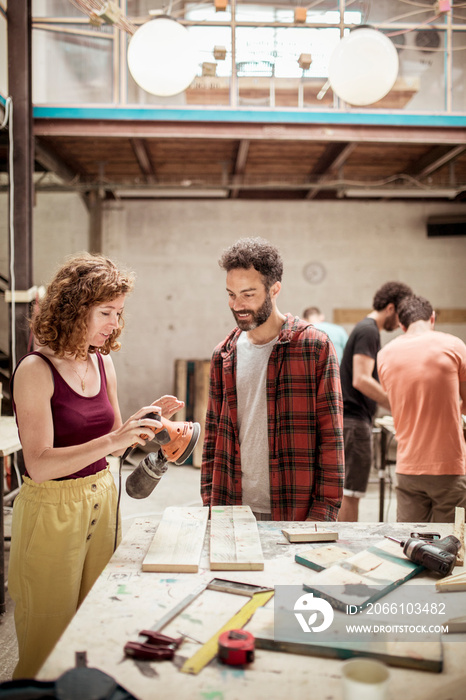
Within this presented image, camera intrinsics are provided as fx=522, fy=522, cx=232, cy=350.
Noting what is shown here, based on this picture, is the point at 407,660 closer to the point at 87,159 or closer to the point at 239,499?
the point at 239,499

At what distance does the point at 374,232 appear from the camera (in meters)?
8.18

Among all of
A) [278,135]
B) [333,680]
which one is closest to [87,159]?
[278,135]

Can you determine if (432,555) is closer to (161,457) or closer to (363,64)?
(161,457)

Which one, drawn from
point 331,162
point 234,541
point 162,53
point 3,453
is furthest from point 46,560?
point 331,162

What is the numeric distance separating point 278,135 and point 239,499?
450 centimetres

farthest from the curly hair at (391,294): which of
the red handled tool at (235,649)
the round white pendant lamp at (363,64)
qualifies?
the red handled tool at (235,649)

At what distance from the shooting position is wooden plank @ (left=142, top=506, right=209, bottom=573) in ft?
4.71

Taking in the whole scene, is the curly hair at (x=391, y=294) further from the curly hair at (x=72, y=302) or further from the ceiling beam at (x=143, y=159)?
the ceiling beam at (x=143, y=159)

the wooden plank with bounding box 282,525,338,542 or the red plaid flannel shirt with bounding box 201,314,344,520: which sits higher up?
the red plaid flannel shirt with bounding box 201,314,344,520

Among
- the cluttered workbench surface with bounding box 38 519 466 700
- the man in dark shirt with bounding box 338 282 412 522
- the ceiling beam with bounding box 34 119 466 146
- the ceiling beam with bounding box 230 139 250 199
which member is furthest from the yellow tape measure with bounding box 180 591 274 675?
the ceiling beam with bounding box 230 139 250 199

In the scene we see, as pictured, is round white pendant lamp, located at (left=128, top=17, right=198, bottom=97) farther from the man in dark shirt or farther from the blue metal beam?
the blue metal beam

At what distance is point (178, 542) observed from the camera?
5.21 feet

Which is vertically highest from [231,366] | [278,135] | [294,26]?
[294,26]

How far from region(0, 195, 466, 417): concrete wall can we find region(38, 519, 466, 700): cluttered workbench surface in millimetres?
6568
